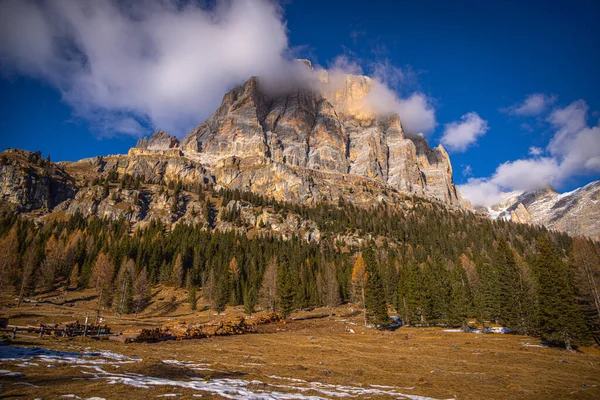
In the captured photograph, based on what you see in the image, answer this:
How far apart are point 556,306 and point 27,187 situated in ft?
789

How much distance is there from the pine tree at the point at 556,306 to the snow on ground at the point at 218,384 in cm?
3121

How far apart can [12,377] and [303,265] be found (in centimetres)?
9657

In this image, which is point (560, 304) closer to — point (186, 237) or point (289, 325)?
point (289, 325)

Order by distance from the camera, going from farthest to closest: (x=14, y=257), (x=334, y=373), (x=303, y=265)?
(x=303, y=265), (x=14, y=257), (x=334, y=373)

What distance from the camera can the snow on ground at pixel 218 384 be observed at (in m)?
12.4

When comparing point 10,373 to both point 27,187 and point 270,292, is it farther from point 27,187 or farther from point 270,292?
point 27,187

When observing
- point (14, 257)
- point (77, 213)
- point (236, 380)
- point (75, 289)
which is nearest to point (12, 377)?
point (236, 380)

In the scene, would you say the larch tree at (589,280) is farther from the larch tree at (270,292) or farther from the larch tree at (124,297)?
the larch tree at (124,297)

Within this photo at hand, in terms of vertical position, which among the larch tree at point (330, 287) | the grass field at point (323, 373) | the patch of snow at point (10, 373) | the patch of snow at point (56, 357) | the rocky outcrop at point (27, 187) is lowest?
the grass field at point (323, 373)

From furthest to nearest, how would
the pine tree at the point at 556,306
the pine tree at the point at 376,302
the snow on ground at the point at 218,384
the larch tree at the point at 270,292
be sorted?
the larch tree at the point at 270,292 → the pine tree at the point at 376,302 → the pine tree at the point at 556,306 → the snow on ground at the point at 218,384

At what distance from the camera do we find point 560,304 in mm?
35625

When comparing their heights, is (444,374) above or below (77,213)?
below

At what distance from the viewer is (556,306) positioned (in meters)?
35.8

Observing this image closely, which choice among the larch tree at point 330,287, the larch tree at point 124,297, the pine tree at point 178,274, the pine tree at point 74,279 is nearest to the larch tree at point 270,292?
the larch tree at point 330,287
